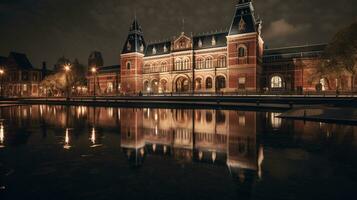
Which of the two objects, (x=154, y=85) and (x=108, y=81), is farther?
(x=108, y=81)

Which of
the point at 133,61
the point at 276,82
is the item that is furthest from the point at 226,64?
the point at 133,61

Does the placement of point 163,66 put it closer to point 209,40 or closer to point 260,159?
point 209,40

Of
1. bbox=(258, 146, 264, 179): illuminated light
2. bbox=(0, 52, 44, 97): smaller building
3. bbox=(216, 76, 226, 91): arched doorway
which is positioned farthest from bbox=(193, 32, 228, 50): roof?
bbox=(0, 52, 44, 97): smaller building

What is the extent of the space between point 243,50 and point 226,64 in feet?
17.6

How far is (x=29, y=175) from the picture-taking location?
5.85m

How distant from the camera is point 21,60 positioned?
8438 centimetres

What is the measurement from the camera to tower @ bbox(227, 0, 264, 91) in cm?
4766

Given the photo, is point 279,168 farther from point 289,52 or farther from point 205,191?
point 289,52

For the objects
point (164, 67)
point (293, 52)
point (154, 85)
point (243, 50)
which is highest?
point (293, 52)

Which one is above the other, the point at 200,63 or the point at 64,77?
the point at 200,63

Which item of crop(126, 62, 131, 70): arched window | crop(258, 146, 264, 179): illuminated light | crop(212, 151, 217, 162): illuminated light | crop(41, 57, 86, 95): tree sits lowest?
crop(258, 146, 264, 179): illuminated light

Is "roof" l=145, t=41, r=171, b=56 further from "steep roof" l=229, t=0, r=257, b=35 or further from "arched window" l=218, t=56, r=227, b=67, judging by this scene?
"steep roof" l=229, t=0, r=257, b=35

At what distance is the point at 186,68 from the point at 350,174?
54.3 metres

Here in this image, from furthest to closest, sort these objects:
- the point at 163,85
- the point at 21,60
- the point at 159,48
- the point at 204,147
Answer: the point at 21,60, the point at 159,48, the point at 163,85, the point at 204,147
